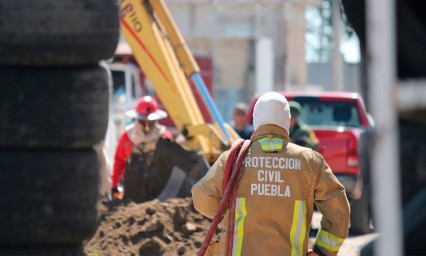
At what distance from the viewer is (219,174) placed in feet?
20.7

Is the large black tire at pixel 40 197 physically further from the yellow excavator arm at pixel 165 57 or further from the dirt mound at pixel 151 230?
the yellow excavator arm at pixel 165 57

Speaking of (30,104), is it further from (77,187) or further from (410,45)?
(410,45)

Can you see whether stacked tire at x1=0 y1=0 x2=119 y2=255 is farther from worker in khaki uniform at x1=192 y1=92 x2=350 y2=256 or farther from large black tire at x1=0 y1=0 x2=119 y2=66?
worker in khaki uniform at x1=192 y1=92 x2=350 y2=256

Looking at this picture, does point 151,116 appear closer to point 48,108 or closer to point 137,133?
point 137,133

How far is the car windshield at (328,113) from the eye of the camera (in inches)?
664

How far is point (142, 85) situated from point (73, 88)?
20.3 meters

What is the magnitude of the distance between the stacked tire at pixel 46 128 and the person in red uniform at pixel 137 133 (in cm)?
696

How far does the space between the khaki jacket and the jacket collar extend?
0.07 m

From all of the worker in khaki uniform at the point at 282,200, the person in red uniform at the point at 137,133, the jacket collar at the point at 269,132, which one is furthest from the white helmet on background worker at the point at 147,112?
the worker in khaki uniform at the point at 282,200

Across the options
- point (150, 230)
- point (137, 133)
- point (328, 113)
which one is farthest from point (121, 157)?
point (328, 113)

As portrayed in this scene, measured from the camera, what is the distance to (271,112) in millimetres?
6398

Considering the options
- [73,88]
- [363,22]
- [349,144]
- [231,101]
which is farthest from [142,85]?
[363,22]

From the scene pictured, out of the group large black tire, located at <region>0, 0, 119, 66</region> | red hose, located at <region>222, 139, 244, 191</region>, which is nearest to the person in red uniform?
large black tire, located at <region>0, 0, 119, 66</region>

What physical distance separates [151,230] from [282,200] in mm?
5178
